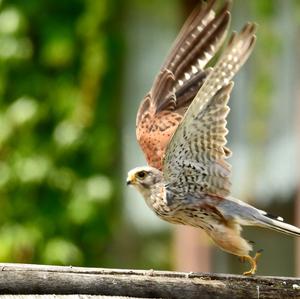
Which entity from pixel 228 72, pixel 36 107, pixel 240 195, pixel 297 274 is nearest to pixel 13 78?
pixel 36 107

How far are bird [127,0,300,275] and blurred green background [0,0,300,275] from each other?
74.8 inches

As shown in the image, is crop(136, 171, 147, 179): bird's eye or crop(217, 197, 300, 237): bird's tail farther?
crop(136, 171, 147, 179): bird's eye

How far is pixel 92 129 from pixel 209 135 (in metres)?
3.44

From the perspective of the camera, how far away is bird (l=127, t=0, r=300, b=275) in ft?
13.0

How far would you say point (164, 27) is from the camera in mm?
7895

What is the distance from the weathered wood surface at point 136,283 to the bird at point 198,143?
564mm

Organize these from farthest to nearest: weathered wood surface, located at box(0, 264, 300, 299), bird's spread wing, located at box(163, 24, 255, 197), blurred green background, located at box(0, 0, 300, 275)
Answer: blurred green background, located at box(0, 0, 300, 275) → bird's spread wing, located at box(163, 24, 255, 197) → weathered wood surface, located at box(0, 264, 300, 299)

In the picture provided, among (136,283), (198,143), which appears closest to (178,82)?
(198,143)

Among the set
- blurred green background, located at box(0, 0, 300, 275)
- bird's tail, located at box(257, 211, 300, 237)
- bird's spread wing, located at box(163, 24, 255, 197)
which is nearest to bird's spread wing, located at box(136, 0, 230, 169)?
bird's spread wing, located at box(163, 24, 255, 197)

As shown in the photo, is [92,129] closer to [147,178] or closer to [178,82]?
[178,82]

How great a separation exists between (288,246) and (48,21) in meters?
2.32

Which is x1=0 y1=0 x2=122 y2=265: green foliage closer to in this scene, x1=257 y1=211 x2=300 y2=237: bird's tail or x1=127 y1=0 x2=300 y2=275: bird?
x1=127 y1=0 x2=300 y2=275: bird

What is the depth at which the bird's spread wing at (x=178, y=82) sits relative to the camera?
185 inches

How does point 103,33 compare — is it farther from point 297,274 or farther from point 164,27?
point 297,274
